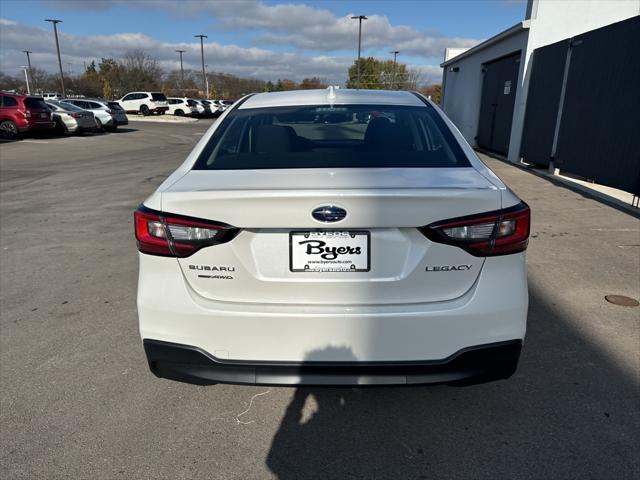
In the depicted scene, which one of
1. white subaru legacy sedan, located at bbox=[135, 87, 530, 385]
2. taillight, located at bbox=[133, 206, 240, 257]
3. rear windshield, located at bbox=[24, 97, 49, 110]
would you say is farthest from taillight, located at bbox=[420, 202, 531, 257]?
rear windshield, located at bbox=[24, 97, 49, 110]

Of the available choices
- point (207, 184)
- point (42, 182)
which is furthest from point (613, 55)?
point (42, 182)

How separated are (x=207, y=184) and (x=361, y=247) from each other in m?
0.76

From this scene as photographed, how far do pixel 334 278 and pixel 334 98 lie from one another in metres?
1.60

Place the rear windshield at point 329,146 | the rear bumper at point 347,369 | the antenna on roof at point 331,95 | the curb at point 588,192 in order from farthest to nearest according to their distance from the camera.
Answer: the curb at point 588,192 → the antenna on roof at point 331,95 → the rear windshield at point 329,146 → the rear bumper at point 347,369

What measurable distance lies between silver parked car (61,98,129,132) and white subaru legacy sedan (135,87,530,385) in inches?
1010

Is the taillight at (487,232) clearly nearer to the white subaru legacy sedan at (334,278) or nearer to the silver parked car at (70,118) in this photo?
the white subaru legacy sedan at (334,278)

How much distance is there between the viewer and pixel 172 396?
282cm

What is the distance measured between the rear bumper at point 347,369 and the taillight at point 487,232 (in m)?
0.44

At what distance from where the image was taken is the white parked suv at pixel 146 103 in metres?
42.0

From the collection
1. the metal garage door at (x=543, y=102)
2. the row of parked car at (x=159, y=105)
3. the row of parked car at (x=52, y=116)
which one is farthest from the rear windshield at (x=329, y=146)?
the row of parked car at (x=159, y=105)

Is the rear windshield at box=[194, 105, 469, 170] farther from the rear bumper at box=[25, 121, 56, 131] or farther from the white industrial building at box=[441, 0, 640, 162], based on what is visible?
the rear bumper at box=[25, 121, 56, 131]

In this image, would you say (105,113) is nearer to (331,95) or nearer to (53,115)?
(53,115)

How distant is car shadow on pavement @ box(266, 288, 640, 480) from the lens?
2.24m

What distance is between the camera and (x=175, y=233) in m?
2.10
